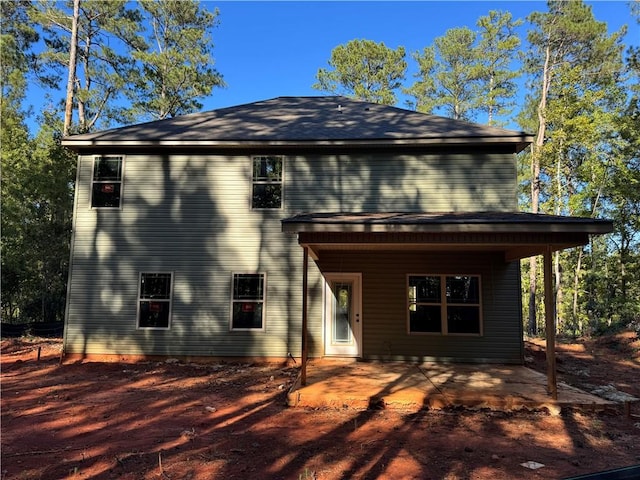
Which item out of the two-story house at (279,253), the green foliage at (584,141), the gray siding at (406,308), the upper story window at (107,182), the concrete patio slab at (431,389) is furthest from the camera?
the green foliage at (584,141)

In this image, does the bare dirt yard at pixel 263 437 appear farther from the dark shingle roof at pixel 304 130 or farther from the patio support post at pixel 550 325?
the dark shingle roof at pixel 304 130

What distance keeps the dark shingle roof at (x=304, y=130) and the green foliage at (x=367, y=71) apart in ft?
45.9

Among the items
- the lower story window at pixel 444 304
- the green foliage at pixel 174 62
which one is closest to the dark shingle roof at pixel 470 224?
the lower story window at pixel 444 304

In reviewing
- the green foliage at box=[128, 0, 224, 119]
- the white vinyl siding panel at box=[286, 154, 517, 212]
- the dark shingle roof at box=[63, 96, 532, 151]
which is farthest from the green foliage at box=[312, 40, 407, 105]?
the white vinyl siding panel at box=[286, 154, 517, 212]

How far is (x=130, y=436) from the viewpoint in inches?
204

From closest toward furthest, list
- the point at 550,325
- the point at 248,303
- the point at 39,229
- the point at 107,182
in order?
the point at 550,325 < the point at 248,303 < the point at 107,182 < the point at 39,229

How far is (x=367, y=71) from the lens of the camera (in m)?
26.4

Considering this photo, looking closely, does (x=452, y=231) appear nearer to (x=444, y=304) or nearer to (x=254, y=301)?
(x=444, y=304)

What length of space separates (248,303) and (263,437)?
5219mm

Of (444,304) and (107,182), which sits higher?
(107,182)

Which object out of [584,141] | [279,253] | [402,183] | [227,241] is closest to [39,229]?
[227,241]

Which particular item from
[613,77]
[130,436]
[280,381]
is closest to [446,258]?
[280,381]

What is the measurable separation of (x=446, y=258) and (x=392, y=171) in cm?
252

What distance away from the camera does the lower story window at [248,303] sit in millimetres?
10070
